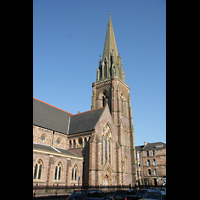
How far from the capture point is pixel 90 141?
3158cm

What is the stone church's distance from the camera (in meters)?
27.2

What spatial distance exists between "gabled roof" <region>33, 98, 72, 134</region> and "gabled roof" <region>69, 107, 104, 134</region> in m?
1.60

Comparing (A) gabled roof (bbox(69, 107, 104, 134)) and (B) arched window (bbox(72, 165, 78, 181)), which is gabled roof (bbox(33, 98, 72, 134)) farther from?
(B) arched window (bbox(72, 165, 78, 181))

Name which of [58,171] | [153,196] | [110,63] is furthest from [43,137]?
[110,63]

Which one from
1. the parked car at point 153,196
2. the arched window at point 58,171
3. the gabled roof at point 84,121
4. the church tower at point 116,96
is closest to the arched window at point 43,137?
the arched window at point 58,171

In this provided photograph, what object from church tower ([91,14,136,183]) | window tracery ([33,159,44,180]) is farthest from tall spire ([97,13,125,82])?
window tracery ([33,159,44,180])

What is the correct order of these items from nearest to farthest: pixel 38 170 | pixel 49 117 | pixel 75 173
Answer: pixel 38 170 < pixel 75 173 < pixel 49 117

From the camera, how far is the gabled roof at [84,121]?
35312mm

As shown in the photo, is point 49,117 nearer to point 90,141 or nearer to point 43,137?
point 43,137

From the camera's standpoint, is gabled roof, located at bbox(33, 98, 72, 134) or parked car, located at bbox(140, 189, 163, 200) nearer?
parked car, located at bbox(140, 189, 163, 200)

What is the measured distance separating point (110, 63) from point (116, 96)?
1234cm

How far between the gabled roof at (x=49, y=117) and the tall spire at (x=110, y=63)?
18.2 meters
